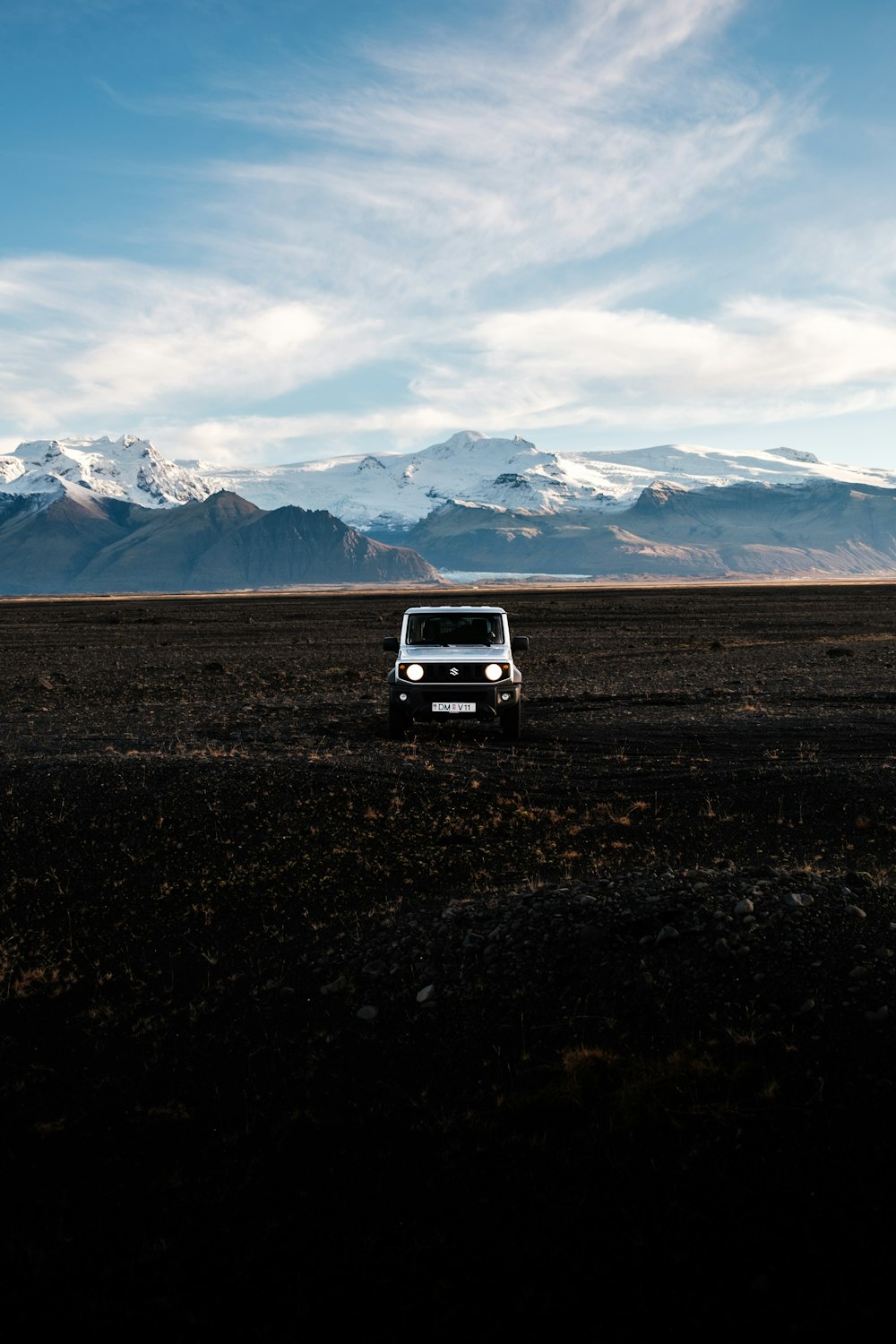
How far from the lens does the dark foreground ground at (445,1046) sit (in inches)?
192

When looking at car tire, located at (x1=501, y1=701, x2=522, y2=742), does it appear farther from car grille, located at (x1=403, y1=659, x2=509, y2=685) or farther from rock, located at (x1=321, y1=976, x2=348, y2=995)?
rock, located at (x1=321, y1=976, x2=348, y2=995)

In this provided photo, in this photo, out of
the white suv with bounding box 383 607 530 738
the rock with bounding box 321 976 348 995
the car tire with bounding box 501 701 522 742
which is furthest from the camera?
Answer: the car tire with bounding box 501 701 522 742

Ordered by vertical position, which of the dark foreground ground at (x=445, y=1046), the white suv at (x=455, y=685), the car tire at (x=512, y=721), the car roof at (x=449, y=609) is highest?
the car roof at (x=449, y=609)

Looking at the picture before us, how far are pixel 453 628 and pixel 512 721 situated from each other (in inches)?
95.0

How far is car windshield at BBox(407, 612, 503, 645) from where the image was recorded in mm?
18547

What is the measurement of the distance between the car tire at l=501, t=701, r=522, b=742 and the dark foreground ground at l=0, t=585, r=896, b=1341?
90.9 inches

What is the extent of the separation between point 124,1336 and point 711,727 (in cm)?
1588

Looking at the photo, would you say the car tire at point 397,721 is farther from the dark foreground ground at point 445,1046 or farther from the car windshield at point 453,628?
the dark foreground ground at point 445,1046

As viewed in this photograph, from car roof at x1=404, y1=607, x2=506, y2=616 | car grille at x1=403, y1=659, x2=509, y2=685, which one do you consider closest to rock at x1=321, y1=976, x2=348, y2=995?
car grille at x1=403, y1=659, x2=509, y2=685

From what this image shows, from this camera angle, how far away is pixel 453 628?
736 inches

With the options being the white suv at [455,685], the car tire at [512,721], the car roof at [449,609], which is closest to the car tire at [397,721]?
the white suv at [455,685]

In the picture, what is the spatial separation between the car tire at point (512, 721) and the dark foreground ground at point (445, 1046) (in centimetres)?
231

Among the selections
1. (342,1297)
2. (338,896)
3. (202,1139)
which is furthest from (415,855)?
(342,1297)

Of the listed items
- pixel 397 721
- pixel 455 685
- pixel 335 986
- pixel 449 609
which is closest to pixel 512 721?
pixel 455 685
